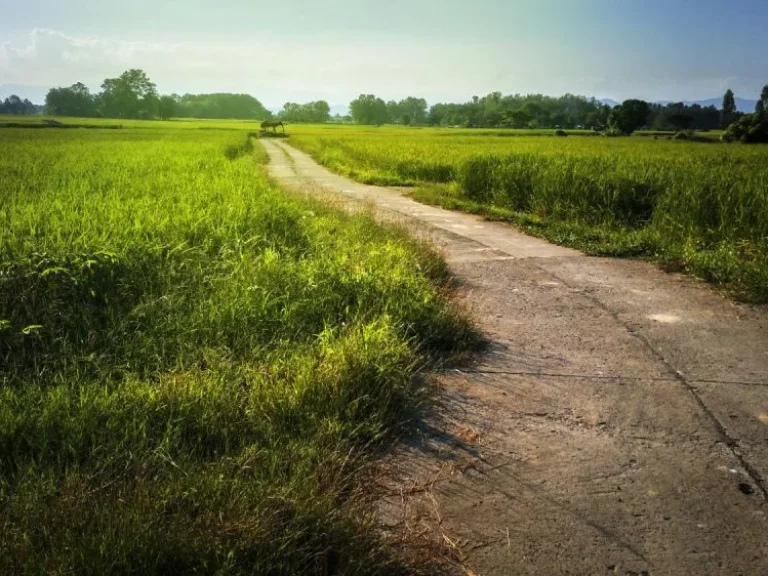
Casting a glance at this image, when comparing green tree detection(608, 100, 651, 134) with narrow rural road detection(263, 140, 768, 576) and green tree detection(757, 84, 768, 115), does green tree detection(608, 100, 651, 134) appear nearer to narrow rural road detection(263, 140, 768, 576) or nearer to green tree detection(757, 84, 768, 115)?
green tree detection(757, 84, 768, 115)

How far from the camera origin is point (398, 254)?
5473 millimetres

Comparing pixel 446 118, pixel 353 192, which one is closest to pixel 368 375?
pixel 353 192

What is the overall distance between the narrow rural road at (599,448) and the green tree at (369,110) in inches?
5935

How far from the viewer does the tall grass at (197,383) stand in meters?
1.92

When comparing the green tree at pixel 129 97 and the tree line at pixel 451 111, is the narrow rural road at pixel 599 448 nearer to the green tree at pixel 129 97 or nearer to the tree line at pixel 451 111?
the tree line at pixel 451 111

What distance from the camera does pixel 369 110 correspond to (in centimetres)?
14988

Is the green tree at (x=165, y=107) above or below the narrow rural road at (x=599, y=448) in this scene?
above

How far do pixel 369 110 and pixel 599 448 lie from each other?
154179 mm

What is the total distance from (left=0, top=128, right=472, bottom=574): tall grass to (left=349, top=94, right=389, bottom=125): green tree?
150m

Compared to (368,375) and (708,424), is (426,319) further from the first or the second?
(708,424)

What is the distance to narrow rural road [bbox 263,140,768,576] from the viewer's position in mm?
2096

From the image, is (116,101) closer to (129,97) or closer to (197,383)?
(129,97)

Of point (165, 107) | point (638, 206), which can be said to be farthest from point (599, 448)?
point (165, 107)

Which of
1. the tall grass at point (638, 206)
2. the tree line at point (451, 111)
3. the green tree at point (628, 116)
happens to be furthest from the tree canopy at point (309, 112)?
the tall grass at point (638, 206)
